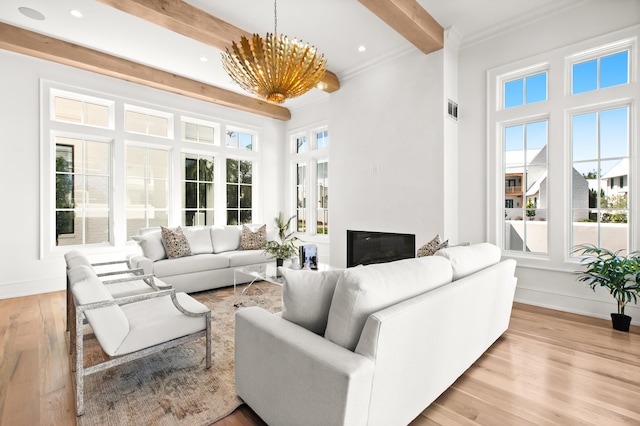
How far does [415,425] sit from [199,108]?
5.86 metres

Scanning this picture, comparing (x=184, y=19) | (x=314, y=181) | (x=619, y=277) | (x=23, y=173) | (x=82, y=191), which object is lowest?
(x=619, y=277)

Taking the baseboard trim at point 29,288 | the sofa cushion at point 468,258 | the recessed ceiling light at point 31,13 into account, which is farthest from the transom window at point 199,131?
the sofa cushion at point 468,258

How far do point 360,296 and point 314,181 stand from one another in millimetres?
5246

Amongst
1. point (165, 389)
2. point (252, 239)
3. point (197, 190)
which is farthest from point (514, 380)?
point (197, 190)

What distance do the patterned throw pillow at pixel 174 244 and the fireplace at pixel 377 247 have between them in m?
2.53

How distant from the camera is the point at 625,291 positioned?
2.85 meters

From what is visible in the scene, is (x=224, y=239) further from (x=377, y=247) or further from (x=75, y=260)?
(x=75, y=260)

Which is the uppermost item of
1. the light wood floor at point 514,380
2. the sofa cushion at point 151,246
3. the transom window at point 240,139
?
the transom window at point 240,139

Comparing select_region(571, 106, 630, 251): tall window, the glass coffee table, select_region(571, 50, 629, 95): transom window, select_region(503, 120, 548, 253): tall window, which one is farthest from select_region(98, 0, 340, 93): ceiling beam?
select_region(571, 106, 630, 251): tall window

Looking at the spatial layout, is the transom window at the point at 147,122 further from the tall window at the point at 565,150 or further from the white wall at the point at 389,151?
the tall window at the point at 565,150

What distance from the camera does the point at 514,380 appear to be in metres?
2.05

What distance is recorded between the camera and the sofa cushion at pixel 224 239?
4.90m

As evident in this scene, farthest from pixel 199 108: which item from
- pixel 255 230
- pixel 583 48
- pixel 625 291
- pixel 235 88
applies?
pixel 625 291

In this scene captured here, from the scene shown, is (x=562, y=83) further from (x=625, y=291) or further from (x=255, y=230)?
(x=255, y=230)
